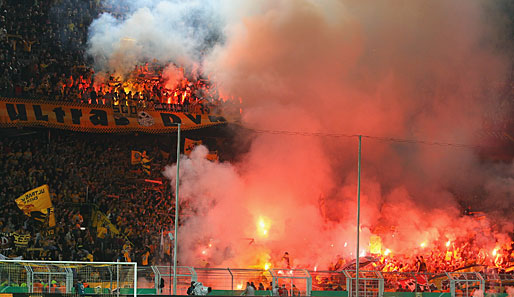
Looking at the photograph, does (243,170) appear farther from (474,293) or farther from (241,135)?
(474,293)

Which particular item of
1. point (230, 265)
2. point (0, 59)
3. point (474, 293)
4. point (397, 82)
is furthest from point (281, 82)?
point (474, 293)

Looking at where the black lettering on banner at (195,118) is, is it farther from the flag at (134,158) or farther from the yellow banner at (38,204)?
the yellow banner at (38,204)

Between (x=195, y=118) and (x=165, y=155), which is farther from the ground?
(x=195, y=118)

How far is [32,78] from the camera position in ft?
110

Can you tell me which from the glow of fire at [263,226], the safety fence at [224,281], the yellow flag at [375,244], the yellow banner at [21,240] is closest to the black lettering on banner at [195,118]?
the glow of fire at [263,226]

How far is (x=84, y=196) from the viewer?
1277 inches

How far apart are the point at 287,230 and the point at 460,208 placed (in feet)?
34.1

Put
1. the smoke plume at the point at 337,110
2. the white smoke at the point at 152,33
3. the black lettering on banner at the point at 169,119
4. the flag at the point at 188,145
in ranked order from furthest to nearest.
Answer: the white smoke at the point at 152,33
the flag at the point at 188,145
the black lettering on banner at the point at 169,119
the smoke plume at the point at 337,110

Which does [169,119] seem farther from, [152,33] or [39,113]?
[39,113]

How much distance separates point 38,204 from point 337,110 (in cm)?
1599

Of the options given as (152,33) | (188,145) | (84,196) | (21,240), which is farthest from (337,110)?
(21,240)

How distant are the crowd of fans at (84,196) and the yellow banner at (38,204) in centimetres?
28

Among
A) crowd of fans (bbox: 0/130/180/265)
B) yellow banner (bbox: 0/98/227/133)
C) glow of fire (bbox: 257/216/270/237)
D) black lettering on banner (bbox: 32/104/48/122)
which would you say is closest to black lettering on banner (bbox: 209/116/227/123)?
yellow banner (bbox: 0/98/227/133)

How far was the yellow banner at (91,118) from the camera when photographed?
31.9 m
